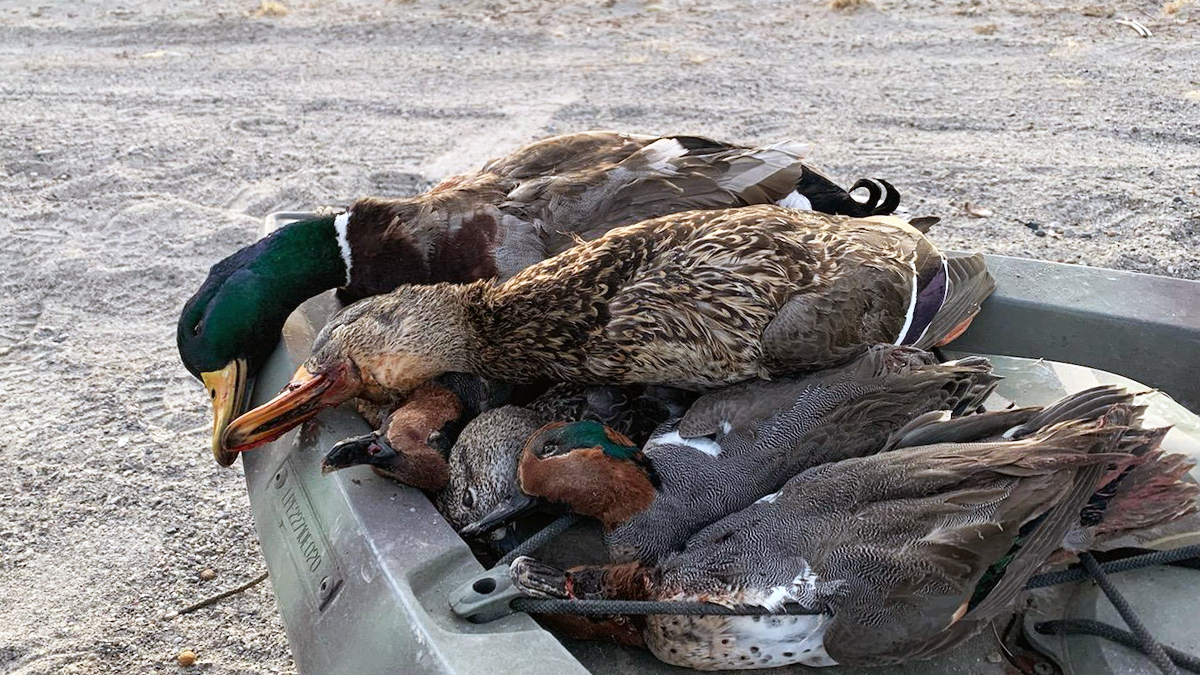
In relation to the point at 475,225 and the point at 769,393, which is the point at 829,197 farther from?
the point at 769,393

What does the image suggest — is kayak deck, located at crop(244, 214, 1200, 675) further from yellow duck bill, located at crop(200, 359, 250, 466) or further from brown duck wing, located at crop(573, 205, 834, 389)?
brown duck wing, located at crop(573, 205, 834, 389)

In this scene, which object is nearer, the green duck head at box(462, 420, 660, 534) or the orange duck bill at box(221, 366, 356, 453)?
the green duck head at box(462, 420, 660, 534)

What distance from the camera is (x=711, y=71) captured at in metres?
8.32

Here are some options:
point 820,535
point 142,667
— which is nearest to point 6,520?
point 142,667

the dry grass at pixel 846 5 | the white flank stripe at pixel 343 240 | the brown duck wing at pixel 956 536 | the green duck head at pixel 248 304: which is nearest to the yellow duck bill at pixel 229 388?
the green duck head at pixel 248 304

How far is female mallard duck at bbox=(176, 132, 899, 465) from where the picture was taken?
9.26 feet

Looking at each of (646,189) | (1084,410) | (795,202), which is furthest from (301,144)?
(1084,410)

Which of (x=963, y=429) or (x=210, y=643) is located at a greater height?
(x=963, y=429)

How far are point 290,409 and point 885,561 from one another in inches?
50.6

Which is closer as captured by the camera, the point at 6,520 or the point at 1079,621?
the point at 1079,621

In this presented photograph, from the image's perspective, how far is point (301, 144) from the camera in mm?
7129

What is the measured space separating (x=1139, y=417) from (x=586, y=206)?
168 cm

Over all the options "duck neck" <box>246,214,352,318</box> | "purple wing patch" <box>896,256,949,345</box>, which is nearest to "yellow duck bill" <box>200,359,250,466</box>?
"duck neck" <box>246,214,352,318</box>

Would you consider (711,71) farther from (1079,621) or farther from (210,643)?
(1079,621)
